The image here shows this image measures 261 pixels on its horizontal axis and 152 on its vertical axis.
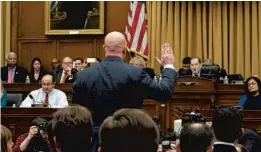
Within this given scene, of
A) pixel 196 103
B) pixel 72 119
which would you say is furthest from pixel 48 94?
pixel 72 119

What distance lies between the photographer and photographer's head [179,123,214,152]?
97.2 inches

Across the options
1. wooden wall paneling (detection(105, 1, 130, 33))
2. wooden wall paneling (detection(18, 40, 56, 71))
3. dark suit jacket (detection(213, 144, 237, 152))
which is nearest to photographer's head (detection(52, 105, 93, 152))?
dark suit jacket (detection(213, 144, 237, 152))

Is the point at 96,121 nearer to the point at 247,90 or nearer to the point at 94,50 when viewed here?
the point at 247,90

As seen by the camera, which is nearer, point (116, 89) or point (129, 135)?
point (129, 135)

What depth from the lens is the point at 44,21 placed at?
1044cm

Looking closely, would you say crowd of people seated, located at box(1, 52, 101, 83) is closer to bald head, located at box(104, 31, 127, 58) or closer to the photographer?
the photographer

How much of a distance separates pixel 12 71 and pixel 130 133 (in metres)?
8.19

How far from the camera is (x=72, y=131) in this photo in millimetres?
2209

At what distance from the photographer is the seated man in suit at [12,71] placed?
371 inches

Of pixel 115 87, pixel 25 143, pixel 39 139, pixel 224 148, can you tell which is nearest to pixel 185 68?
pixel 39 139

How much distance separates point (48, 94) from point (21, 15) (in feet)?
11.9

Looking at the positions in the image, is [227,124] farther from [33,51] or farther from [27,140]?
[33,51]

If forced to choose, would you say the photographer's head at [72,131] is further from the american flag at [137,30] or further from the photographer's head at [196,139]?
the american flag at [137,30]

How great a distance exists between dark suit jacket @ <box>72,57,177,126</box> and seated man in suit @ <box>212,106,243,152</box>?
40 cm
